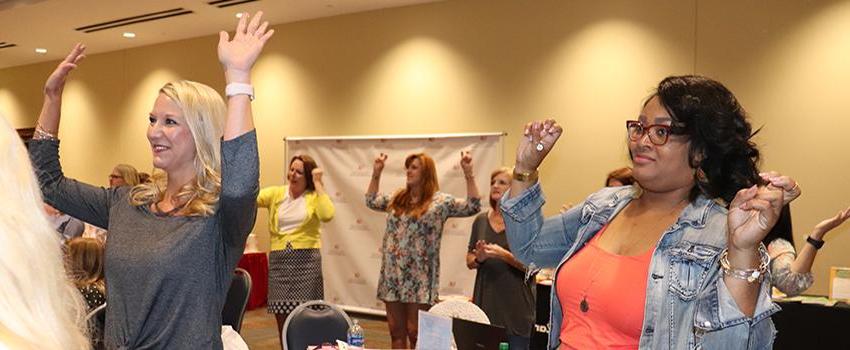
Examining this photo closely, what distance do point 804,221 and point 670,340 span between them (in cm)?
529

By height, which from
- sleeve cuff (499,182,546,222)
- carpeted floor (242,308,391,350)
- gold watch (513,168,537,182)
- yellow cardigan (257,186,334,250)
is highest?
gold watch (513,168,537,182)

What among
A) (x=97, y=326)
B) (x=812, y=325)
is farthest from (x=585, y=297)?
(x=812, y=325)

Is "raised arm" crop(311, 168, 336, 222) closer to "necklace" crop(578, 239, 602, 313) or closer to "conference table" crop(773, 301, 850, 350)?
"conference table" crop(773, 301, 850, 350)

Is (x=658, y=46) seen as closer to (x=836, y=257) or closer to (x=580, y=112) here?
(x=580, y=112)

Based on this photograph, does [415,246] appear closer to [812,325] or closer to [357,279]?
[812,325]

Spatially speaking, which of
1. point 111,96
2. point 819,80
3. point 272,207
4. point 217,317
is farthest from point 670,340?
point 111,96

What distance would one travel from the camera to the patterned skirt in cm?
589

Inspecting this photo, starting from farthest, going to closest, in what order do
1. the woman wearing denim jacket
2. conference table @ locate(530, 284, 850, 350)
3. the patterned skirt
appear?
1. the patterned skirt
2. conference table @ locate(530, 284, 850, 350)
3. the woman wearing denim jacket

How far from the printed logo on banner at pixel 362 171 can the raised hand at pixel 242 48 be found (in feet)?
22.1

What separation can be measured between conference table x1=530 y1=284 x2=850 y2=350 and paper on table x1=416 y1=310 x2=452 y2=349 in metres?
2.22

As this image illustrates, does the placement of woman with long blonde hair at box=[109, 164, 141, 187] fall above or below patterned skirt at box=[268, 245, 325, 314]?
above

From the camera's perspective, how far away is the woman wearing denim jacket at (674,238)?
160 cm

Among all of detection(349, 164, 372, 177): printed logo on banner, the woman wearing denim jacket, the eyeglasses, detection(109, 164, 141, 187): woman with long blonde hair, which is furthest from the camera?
detection(349, 164, 372, 177): printed logo on banner

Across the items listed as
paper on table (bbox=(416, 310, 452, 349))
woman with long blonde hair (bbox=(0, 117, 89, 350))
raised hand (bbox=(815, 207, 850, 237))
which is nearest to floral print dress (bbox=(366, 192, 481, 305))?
raised hand (bbox=(815, 207, 850, 237))
